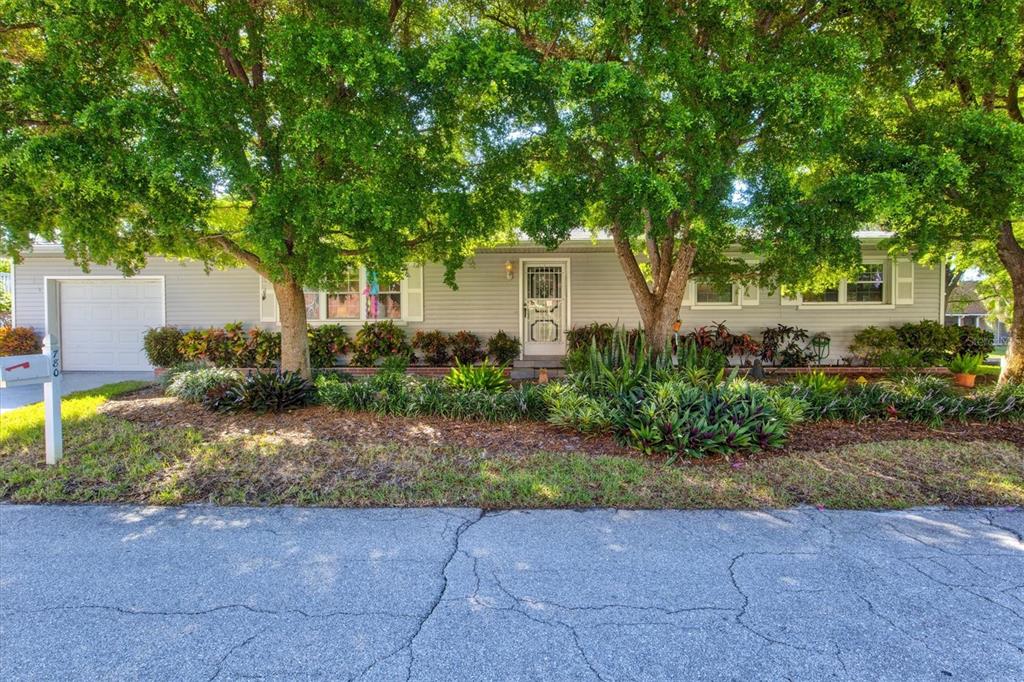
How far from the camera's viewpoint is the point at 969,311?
98.9 feet

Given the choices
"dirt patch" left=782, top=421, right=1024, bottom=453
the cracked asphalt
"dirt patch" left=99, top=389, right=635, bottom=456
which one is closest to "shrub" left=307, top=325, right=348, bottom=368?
"dirt patch" left=99, top=389, right=635, bottom=456

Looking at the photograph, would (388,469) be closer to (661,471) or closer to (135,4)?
(661,471)

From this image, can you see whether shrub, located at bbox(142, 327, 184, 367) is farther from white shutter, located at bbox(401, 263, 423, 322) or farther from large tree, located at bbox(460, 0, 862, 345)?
large tree, located at bbox(460, 0, 862, 345)

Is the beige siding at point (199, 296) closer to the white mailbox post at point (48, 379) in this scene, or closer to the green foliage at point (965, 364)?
the white mailbox post at point (48, 379)

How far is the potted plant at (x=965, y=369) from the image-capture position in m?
9.53

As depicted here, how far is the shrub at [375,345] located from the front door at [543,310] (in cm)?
274

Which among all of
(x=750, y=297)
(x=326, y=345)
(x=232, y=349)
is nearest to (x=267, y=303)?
(x=232, y=349)

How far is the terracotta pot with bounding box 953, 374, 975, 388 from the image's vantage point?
9.48 metres

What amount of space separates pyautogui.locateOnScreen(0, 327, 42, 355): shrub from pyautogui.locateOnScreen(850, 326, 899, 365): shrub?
17.6m

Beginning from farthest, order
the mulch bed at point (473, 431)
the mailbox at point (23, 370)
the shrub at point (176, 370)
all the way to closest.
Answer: the shrub at point (176, 370), the mulch bed at point (473, 431), the mailbox at point (23, 370)

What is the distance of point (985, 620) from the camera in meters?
2.54

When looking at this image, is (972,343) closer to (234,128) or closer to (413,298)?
(413,298)

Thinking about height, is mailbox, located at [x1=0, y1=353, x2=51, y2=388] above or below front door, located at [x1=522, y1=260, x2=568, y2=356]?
below

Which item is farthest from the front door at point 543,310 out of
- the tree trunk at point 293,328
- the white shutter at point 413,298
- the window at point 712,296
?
the tree trunk at point 293,328
